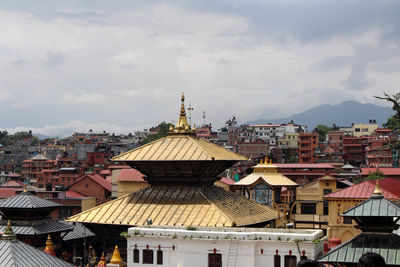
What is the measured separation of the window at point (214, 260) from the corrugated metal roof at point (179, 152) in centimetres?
637

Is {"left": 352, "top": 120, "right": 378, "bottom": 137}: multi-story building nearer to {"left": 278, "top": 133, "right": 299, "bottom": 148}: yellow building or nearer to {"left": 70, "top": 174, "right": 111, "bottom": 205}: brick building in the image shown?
{"left": 278, "top": 133, "right": 299, "bottom": 148}: yellow building

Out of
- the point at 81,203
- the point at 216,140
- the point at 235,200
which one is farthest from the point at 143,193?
the point at 216,140

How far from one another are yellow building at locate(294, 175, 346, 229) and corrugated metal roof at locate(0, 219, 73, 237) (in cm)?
2482

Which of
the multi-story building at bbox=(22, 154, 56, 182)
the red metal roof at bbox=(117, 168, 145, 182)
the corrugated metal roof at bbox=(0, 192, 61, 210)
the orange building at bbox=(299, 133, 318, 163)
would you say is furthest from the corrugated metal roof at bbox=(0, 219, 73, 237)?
the multi-story building at bbox=(22, 154, 56, 182)

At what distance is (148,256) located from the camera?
24.6 metres

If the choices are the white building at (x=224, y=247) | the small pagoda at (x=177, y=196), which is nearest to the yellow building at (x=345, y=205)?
the small pagoda at (x=177, y=196)

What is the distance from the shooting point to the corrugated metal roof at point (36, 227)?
117 feet

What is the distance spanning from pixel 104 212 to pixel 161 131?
5058 inches

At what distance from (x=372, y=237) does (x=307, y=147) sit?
10025 cm

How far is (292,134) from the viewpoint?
13788 cm

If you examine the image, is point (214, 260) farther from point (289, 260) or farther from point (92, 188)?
point (92, 188)

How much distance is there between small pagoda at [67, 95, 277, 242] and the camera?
28.3m

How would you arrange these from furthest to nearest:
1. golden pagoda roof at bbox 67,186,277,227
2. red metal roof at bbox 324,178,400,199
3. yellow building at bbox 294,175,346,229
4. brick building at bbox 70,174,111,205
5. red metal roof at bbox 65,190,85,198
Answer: brick building at bbox 70,174,111,205
red metal roof at bbox 65,190,85,198
yellow building at bbox 294,175,346,229
red metal roof at bbox 324,178,400,199
golden pagoda roof at bbox 67,186,277,227

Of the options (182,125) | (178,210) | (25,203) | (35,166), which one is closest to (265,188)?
(25,203)
